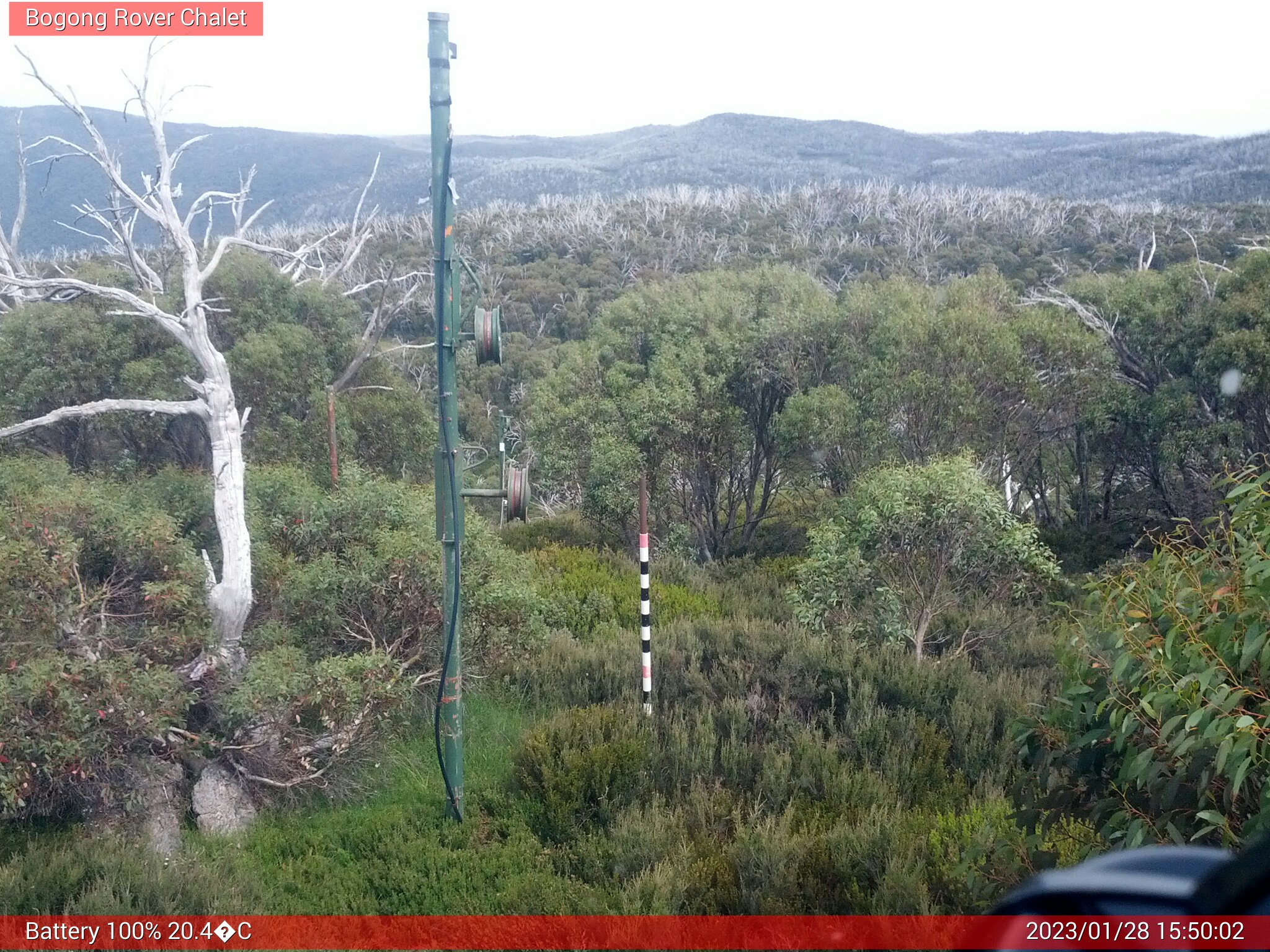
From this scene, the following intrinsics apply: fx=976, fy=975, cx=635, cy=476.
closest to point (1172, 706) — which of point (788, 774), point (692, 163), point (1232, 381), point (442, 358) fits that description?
point (788, 774)

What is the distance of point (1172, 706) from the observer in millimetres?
3088

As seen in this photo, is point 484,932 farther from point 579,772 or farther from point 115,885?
point 115,885

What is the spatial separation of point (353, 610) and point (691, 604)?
4803 mm

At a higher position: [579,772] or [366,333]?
[366,333]

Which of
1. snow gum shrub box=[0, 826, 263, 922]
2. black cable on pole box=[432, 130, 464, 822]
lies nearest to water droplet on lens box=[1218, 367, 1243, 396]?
black cable on pole box=[432, 130, 464, 822]

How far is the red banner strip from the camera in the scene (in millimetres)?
4527

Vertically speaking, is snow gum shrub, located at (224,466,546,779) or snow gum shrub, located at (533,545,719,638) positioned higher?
snow gum shrub, located at (224,466,546,779)

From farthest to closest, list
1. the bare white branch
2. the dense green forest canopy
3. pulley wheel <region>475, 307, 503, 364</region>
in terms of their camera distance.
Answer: the bare white branch, pulley wheel <region>475, 307, 503, 364</region>, the dense green forest canopy

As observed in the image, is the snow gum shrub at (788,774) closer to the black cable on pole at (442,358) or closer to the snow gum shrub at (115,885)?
the black cable on pole at (442,358)

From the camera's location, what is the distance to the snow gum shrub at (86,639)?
5.95 metres

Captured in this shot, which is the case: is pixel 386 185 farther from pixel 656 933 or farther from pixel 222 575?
pixel 656 933

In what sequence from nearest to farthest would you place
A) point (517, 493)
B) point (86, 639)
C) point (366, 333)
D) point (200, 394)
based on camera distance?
point (517, 493) → point (86, 639) → point (200, 394) → point (366, 333)

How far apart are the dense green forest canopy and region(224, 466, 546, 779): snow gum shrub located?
1.3 inches

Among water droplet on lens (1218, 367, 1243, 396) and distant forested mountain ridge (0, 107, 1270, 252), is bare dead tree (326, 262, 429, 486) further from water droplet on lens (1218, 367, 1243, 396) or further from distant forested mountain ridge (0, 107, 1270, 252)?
distant forested mountain ridge (0, 107, 1270, 252)
